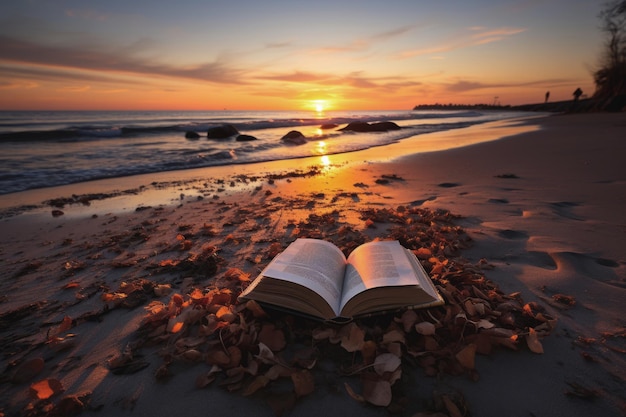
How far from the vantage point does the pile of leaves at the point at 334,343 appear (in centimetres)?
144

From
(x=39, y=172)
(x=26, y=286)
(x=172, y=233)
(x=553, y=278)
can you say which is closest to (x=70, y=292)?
(x=26, y=286)

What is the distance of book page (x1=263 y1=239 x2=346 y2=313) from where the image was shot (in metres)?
1.63

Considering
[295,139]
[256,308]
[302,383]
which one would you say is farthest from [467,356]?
[295,139]

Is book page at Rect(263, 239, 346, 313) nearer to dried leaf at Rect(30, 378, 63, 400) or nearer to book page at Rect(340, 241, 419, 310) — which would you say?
book page at Rect(340, 241, 419, 310)

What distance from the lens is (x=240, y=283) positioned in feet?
8.05

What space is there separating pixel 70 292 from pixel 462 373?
292 cm

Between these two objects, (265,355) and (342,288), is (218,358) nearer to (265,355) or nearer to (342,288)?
(265,355)

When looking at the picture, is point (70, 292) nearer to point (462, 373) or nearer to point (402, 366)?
point (402, 366)

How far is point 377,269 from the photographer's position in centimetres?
177

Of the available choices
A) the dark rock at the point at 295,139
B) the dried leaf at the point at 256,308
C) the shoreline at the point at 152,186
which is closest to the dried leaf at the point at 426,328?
the dried leaf at the point at 256,308

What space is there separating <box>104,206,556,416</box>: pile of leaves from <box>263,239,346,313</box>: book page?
0.22 metres

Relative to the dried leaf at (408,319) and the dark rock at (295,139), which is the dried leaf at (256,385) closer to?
the dried leaf at (408,319)

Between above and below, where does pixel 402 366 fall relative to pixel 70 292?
above

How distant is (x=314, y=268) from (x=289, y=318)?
321 mm
